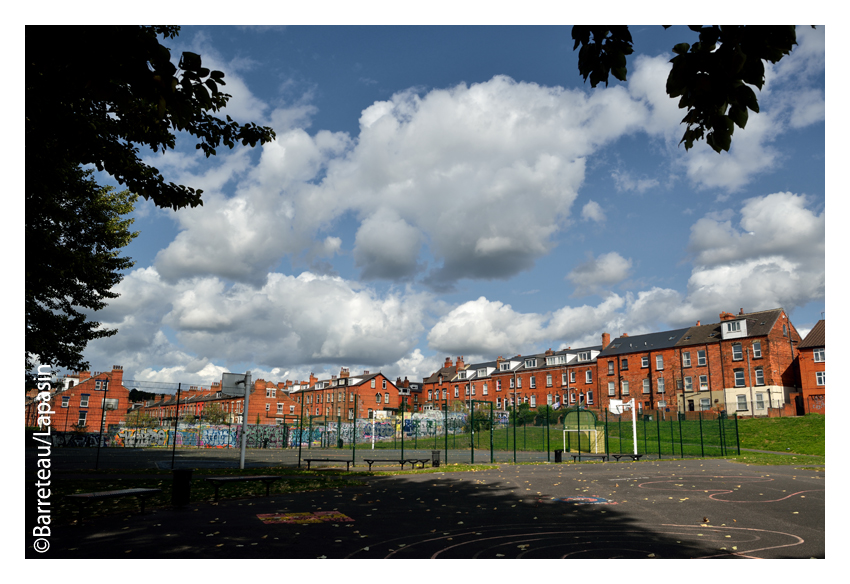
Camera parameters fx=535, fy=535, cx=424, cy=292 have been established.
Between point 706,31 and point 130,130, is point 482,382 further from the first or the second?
point 706,31

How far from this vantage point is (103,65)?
4691 mm

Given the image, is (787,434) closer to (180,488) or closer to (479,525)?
(479,525)

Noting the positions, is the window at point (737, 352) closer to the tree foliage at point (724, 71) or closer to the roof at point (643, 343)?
the roof at point (643, 343)

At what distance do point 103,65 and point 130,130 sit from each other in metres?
7.78

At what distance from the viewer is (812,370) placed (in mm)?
48188

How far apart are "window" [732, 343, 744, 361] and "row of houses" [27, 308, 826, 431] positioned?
0.17 metres

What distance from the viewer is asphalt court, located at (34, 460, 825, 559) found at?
6.92 metres

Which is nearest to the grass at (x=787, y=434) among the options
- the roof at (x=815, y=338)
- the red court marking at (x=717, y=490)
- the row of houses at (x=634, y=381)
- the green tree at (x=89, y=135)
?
the row of houses at (x=634, y=381)

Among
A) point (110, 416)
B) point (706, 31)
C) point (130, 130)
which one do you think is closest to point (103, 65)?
point (706, 31)


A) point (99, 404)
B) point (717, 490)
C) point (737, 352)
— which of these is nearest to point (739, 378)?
point (737, 352)

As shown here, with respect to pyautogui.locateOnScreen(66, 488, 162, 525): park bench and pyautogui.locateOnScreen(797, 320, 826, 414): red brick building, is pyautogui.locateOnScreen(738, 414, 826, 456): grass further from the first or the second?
pyautogui.locateOnScreen(66, 488, 162, 525): park bench

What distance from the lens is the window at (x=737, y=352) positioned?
53.4 metres

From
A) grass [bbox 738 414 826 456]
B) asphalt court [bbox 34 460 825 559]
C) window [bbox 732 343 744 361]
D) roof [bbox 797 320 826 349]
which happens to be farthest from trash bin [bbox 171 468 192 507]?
window [bbox 732 343 744 361]

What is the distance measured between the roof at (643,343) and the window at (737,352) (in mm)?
6510
